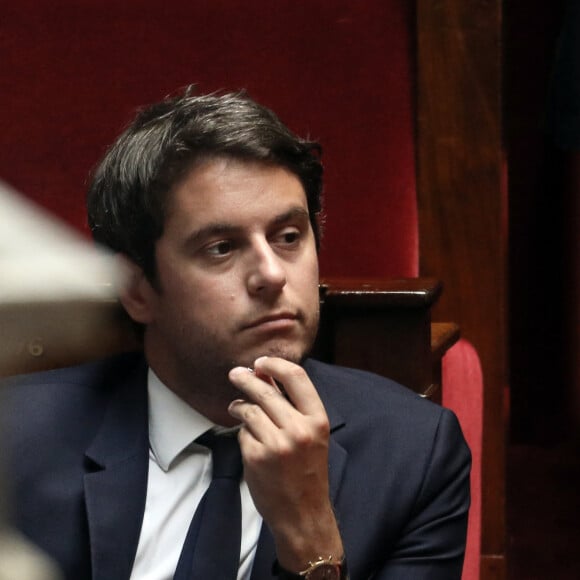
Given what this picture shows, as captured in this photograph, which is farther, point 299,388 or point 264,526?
point 264,526

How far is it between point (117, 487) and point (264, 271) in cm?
28

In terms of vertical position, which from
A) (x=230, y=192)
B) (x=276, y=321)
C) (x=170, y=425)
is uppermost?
(x=230, y=192)

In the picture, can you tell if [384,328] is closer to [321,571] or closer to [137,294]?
[137,294]

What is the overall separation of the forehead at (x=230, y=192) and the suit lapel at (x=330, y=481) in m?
0.23

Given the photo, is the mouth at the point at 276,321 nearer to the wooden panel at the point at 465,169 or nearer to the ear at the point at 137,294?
the ear at the point at 137,294

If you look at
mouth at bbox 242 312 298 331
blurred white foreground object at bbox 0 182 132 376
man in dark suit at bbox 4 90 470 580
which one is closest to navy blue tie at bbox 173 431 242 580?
man in dark suit at bbox 4 90 470 580

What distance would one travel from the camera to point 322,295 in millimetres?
1358

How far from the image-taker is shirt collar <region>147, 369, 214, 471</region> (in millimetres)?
1072

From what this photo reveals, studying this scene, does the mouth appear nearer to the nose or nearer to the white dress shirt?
the nose

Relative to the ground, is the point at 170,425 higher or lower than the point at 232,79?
lower

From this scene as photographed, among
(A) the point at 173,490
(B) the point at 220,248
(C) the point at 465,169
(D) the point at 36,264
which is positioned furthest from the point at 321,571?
(C) the point at 465,169

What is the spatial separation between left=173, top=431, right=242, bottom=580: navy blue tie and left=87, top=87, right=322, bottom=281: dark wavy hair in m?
0.23

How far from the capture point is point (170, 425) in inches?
42.9

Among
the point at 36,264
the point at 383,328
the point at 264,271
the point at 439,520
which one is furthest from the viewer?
the point at 383,328
